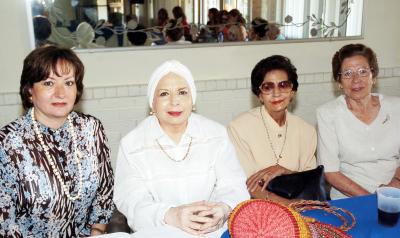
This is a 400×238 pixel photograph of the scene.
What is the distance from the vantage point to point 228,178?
2.07m

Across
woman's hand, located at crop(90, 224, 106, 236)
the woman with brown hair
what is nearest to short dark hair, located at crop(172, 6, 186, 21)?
the woman with brown hair

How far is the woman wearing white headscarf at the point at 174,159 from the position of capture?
6.56ft

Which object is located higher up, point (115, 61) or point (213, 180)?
point (115, 61)

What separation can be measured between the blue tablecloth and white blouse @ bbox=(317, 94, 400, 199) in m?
0.70

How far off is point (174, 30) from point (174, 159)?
68.3 inches

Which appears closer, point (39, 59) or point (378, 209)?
point (378, 209)

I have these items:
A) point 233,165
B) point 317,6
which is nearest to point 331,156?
point 233,165

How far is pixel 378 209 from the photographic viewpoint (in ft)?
5.88

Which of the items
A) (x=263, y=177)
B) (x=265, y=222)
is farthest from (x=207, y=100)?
(x=265, y=222)

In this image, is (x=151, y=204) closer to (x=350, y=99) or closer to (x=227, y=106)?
(x=350, y=99)

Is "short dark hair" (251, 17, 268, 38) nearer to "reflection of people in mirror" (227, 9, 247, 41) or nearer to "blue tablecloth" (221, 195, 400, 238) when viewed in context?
"reflection of people in mirror" (227, 9, 247, 41)

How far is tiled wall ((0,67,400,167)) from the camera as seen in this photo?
3443 mm

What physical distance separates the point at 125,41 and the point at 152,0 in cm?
40

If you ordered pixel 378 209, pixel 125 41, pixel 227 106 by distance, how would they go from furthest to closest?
pixel 227 106
pixel 125 41
pixel 378 209
